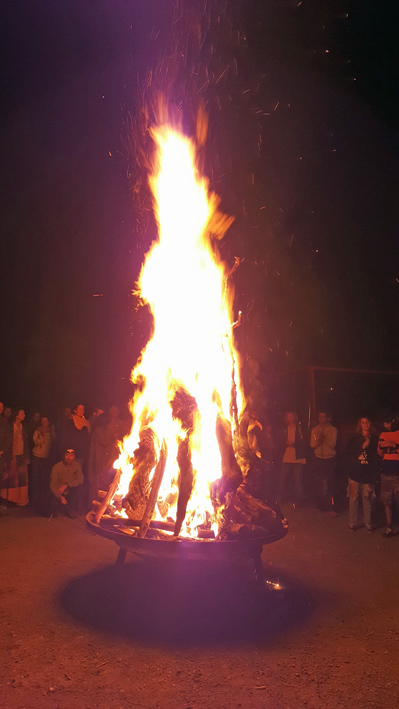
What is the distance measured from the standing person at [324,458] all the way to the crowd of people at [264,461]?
0.02 meters

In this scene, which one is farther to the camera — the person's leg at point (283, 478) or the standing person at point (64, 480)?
the person's leg at point (283, 478)

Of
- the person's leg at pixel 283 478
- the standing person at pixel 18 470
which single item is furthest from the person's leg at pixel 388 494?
the standing person at pixel 18 470

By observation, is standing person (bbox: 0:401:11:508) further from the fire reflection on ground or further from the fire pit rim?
the fire pit rim

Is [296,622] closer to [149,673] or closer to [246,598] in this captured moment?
[246,598]

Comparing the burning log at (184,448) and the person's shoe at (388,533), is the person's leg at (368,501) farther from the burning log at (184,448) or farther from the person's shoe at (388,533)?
the burning log at (184,448)

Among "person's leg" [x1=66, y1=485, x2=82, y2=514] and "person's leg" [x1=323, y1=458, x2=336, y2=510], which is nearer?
"person's leg" [x1=66, y1=485, x2=82, y2=514]

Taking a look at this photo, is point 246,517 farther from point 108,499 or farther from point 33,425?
point 33,425

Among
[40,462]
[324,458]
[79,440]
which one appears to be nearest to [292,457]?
[324,458]

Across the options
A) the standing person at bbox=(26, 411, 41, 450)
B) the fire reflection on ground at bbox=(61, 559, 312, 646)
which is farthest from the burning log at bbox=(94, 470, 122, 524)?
the standing person at bbox=(26, 411, 41, 450)

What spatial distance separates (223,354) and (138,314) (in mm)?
16480

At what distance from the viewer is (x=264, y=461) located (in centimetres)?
1004

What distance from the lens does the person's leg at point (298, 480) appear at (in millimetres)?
10617

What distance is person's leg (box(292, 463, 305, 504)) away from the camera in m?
10.6

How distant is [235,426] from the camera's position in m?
6.82
